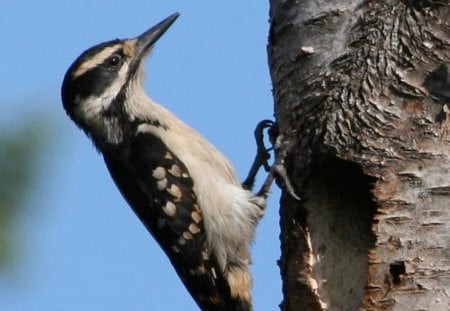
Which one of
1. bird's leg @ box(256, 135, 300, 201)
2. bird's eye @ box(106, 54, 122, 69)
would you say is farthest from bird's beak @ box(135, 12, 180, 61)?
bird's leg @ box(256, 135, 300, 201)

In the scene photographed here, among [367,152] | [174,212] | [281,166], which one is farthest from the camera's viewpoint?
[174,212]

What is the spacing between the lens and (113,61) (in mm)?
5289

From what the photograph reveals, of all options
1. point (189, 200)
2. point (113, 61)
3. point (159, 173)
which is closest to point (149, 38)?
point (113, 61)

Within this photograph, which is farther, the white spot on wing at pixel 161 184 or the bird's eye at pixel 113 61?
the bird's eye at pixel 113 61

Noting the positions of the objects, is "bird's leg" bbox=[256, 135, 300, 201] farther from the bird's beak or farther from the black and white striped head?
the bird's beak

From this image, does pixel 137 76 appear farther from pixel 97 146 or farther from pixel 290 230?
pixel 290 230

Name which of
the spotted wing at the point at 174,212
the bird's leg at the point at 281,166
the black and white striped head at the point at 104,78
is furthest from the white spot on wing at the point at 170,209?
the bird's leg at the point at 281,166

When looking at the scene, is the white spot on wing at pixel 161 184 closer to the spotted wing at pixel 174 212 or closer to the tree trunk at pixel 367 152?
the spotted wing at pixel 174 212

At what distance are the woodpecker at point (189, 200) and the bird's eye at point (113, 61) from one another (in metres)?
0.21

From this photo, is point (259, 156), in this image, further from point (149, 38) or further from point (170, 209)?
point (149, 38)

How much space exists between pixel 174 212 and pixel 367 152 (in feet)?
6.07

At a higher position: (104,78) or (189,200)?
(104,78)

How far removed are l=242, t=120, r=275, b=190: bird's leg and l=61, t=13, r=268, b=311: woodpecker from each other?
2 cm

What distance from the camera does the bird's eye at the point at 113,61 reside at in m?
5.26
